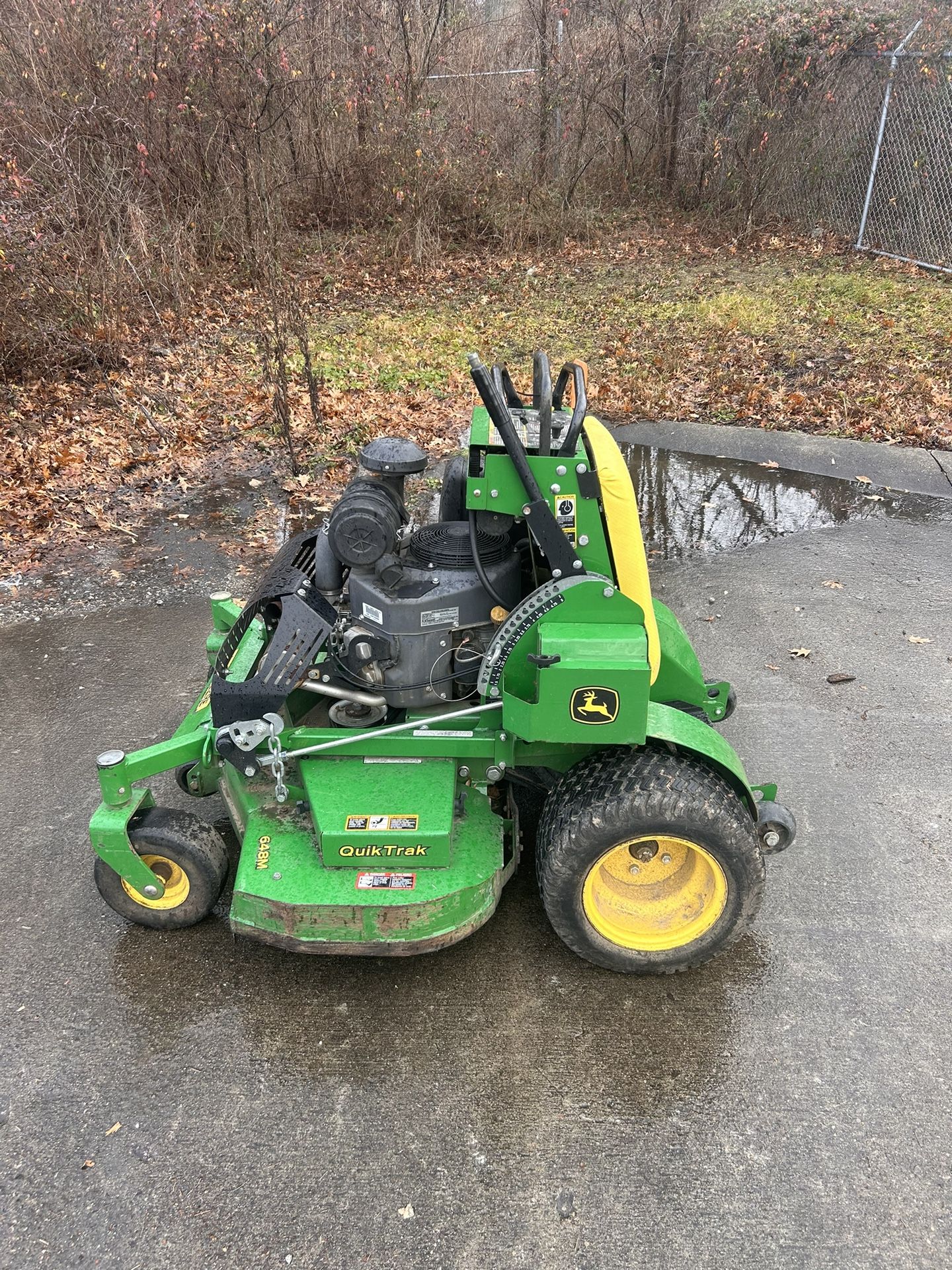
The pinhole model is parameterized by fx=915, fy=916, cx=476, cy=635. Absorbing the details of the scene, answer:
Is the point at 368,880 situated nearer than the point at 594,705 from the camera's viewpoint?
No

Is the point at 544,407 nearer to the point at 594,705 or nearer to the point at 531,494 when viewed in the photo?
the point at 531,494

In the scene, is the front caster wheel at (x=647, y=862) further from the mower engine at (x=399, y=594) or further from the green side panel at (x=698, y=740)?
the mower engine at (x=399, y=594)

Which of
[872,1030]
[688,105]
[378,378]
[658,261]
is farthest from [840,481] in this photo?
[688,105]

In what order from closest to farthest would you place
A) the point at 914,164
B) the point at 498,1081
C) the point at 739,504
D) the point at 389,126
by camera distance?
the point at 498,1081, the point at 739,504, the point at 914,164, the point at 389,126

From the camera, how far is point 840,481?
711cm

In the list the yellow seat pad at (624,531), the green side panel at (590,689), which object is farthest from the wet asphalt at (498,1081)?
the yellow seat pad at (624,531)

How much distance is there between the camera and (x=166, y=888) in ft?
11.1

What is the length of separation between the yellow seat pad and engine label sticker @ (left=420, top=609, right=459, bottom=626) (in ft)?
1.96

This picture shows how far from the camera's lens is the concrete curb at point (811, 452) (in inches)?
279

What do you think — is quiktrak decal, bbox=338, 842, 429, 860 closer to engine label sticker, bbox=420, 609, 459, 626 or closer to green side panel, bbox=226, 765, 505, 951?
green side panel, bbox=226, 765, 505, 951

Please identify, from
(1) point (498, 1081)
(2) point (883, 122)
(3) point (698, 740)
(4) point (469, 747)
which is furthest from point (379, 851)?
(2) point (883, 122)

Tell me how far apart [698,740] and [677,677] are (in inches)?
19.2

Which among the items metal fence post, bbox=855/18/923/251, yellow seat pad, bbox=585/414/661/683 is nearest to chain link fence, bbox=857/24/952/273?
metal fence post, bbox=855/18/923/251

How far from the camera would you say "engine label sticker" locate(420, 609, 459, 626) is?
3262 millimetres
